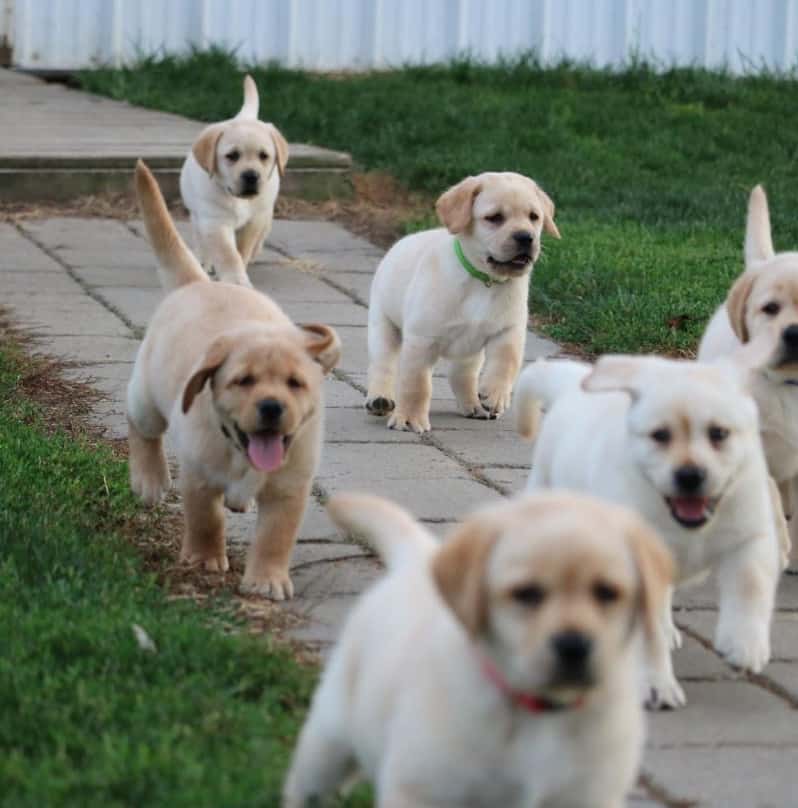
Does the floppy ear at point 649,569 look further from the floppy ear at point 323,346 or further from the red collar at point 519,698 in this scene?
the floppy ear at point 323,346

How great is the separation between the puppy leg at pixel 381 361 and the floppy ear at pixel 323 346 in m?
2.04

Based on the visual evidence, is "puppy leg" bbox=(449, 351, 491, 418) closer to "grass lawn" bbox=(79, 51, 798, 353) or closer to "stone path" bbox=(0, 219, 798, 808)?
"stone path" bbox=(0, 219, 798, 808)

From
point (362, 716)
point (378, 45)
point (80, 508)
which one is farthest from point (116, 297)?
point (378, 45)

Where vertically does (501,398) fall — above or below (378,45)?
below

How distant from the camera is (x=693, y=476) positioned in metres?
3.77

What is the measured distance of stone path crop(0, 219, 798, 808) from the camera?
149 inches

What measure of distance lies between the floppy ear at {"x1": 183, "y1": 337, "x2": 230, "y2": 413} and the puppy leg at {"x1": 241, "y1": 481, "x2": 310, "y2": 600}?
11.6 inches

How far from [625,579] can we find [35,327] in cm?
543

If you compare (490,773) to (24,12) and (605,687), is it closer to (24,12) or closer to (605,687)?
(605,687)

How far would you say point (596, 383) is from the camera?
3947 millimetres

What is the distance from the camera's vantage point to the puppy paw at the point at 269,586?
4.67 m

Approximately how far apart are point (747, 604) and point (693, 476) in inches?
14.0

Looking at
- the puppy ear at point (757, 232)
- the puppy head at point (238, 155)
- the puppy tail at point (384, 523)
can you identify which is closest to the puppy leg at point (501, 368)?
the puppy ear at point (757, 232)

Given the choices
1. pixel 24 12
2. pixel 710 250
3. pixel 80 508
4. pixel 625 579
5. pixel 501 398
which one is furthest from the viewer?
pixel 24 12
